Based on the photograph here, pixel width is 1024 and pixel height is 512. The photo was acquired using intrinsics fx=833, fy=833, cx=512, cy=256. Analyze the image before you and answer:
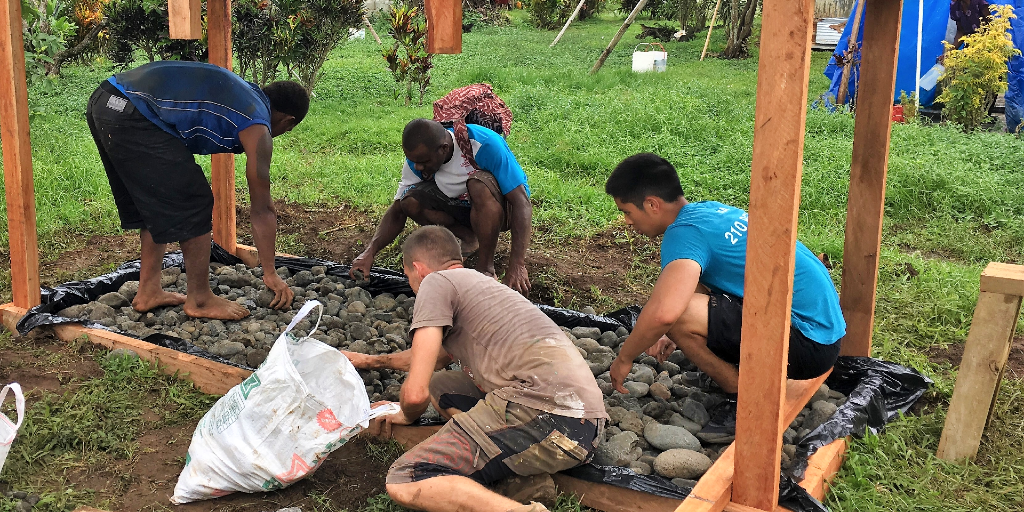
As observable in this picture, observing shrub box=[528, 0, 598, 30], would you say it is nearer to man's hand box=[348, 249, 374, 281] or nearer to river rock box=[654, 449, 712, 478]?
man's hand box=[348, 249, 374, 281]

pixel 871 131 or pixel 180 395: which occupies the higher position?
pixel 871 131

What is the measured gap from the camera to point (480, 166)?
199 inches

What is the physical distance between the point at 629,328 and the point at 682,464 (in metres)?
1.44

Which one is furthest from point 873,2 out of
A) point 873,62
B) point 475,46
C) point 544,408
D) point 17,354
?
point 475,46

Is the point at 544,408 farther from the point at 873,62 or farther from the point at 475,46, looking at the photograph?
the point at 475,46

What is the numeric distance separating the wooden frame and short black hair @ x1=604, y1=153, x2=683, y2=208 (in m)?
0.81

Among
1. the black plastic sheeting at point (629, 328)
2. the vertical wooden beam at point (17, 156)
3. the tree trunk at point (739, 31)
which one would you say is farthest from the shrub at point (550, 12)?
the vertical wooden beam at point (17, 156)

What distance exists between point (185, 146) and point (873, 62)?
3.17 metres

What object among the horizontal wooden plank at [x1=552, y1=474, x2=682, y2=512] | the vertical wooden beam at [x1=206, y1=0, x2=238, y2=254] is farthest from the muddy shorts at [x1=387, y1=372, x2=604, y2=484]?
the vertical wooden beam at [x1=206, y1=0, x2=238, y2=254]

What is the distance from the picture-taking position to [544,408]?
2727mm

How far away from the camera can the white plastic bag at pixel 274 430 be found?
2748 mm

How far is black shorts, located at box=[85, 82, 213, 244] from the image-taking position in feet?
13.2

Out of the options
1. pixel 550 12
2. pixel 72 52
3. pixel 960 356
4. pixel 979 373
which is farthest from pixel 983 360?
pixel 550 12

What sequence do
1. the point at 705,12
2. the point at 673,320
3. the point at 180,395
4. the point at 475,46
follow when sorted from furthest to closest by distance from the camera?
the point at 705,12
the point at 475,46
the point at 180,395
the point at 673,320
